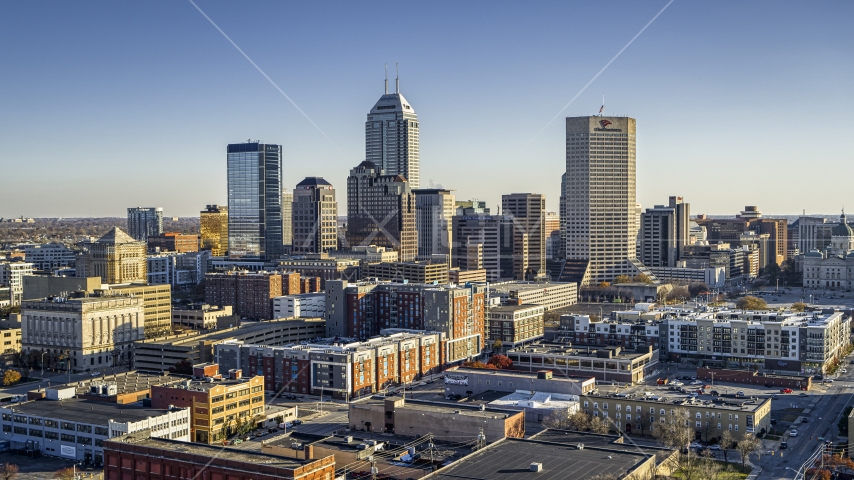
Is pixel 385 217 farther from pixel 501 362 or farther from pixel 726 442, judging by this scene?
pixel 726 442

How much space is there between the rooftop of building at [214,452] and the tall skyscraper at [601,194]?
5939 cm

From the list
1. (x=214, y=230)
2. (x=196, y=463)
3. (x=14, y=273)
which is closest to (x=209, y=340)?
(x=196, y=463)

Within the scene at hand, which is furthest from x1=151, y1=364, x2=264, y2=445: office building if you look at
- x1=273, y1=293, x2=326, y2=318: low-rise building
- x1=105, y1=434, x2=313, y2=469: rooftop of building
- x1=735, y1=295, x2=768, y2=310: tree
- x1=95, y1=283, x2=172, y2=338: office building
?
x1=735, y1=295, x2=768, y2=310: tree

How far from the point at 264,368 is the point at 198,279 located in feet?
155

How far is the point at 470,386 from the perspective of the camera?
3472 cm

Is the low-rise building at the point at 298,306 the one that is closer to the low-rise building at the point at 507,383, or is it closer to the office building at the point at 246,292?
the office building at the point at 246,292

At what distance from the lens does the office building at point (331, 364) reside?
35594 millimetres

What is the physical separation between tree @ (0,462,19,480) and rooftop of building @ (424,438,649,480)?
11470 millimetres

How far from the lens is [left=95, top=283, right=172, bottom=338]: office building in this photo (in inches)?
1934

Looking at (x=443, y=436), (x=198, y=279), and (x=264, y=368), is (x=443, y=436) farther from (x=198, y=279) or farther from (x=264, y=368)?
(x=198, y=279)

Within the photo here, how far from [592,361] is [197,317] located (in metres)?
25.0

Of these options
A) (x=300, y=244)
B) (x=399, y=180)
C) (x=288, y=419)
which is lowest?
(x=288, y=419)

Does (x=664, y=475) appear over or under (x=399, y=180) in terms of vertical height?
under

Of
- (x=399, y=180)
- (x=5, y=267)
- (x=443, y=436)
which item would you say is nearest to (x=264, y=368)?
(x=443, y=436)
